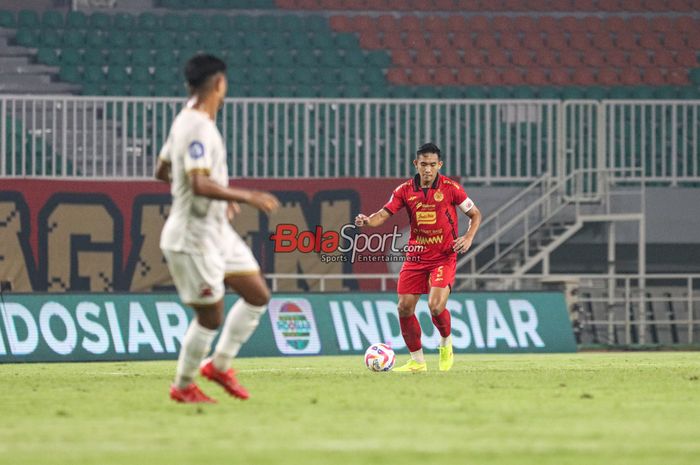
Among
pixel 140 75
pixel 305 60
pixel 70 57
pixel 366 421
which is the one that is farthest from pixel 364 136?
pixel 366 421

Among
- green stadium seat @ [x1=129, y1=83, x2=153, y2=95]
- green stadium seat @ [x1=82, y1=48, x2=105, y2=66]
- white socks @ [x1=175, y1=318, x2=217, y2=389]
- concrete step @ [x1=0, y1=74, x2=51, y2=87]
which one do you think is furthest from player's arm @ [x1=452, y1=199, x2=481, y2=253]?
concrete step @ [x1=0, y1=74, x2=51, y2=87]

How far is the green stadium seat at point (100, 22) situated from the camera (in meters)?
31.5

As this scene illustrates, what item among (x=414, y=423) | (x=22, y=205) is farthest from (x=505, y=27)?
(x=414, y=423)

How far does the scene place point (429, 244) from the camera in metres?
15.2

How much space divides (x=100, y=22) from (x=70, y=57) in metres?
1.67

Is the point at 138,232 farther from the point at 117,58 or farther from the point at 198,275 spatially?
the point at 198,275

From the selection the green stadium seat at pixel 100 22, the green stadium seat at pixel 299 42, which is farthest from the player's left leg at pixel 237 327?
the green stadium seat at pixel 100 22

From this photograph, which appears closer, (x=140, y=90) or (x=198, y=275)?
(x=198, y=275)

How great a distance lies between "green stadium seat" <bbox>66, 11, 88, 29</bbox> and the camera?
3164 cm

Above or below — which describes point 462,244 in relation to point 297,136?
below

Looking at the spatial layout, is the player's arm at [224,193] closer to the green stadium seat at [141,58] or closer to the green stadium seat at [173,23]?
the green stadium seat at [141,58]

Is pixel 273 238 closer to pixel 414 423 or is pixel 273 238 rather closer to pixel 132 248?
pixel 132 248

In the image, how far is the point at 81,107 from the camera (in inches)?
989

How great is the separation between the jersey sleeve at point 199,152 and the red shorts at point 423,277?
5.95m
